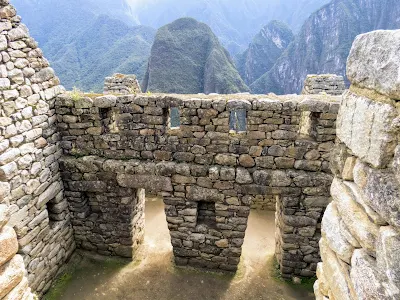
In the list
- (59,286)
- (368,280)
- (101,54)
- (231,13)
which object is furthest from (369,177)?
(231,13)

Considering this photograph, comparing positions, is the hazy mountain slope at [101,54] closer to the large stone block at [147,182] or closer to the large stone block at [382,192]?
the large stone block at [147,182]

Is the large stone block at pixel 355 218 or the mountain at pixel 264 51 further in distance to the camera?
the mountain at pixel 264 51

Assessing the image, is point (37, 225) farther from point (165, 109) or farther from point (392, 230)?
point (392, 230)

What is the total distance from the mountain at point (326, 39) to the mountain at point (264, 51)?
212 inches

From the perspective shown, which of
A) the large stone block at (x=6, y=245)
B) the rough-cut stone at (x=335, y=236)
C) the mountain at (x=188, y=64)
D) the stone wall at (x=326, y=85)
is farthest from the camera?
the mountain at (x=188, y=64)

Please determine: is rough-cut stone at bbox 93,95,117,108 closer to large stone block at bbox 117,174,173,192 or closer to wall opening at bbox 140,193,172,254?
large stone block at bbox 117,174,173,192

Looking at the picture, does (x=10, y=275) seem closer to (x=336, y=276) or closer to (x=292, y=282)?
(x=336, y=276)

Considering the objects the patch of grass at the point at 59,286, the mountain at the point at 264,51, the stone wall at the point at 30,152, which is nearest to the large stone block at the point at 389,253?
the stone wall at the point at 30,152

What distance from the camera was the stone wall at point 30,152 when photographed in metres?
4.64

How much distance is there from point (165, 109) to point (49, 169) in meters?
2.70

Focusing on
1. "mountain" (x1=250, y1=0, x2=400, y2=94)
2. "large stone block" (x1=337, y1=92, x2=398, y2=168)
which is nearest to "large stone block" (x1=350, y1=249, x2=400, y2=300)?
"large stone block" (x1=337, y1=92, x2=398, y2=168)

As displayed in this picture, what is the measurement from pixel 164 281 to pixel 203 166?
9.47 ft

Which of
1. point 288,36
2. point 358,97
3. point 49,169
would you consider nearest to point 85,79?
point 49,169

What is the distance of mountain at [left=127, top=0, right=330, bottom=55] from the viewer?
9969 centimetres
